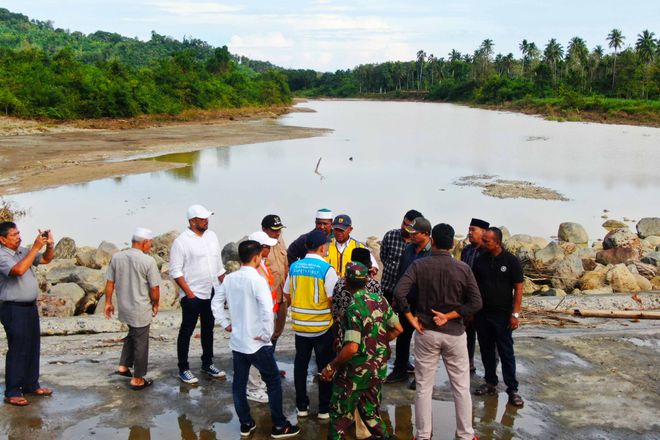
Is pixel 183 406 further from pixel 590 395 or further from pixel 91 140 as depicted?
pixel 91 140

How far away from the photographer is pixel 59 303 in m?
10.0

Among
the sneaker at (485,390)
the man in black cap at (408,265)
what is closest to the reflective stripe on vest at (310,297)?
the man in black cap at (408,265)

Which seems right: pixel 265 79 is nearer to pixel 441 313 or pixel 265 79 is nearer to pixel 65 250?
pixel 65 250

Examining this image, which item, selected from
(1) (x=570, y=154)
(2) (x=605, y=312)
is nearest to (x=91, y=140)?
(1) (x=570, y=154)

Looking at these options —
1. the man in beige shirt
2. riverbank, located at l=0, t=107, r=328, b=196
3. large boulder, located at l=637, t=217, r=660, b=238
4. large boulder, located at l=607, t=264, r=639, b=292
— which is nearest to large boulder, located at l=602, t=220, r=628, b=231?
large boulder, located at l=637, t=217, r=660, b=238

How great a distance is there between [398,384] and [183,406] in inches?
87.0

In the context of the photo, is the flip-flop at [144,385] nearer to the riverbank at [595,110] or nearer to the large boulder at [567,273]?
the large boulder at [567,273]

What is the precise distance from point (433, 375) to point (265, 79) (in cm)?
10336

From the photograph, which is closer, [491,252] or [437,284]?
[437,284]

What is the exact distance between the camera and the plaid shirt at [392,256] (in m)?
6.52

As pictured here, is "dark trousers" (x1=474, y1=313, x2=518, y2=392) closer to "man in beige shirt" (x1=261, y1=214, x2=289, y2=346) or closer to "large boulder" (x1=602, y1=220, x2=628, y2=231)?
"man in beige shirt" (x1=261, y1=214, x2=289, y2=346)

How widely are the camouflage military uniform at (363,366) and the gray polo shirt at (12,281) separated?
296 cm

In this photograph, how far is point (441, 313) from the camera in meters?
5.04

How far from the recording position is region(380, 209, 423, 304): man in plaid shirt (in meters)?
6.50
